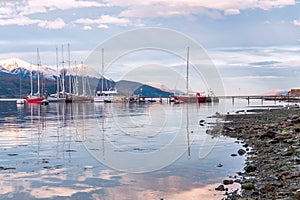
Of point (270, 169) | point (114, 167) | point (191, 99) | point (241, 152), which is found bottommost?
point (114, 167)

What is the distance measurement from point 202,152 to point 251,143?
180 inches

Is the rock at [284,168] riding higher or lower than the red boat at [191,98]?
lower

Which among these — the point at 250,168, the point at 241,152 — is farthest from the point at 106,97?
the point at 250,168

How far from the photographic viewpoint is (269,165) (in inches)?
740

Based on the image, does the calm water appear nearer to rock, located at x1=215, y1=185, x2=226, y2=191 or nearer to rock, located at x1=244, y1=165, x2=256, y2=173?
rock, located at x1=215, y1=185, x2=226, y2=191

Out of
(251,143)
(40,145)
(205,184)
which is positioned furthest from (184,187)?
(40,145)

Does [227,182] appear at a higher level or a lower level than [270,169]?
lower

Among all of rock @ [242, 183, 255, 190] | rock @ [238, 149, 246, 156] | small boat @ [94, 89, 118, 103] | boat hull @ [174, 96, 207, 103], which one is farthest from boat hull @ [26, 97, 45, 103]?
rock @ [242, 183, 255, 190]

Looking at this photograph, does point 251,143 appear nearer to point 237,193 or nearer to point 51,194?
point 237,193

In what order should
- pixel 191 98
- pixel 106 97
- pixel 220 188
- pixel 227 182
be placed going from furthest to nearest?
pixel 106 97 → pixel 191 98 → pixel 227 182 → pixel 220 188

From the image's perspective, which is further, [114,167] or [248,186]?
[114,167]

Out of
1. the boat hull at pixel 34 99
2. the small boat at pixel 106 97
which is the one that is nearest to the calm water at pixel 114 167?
the boat hull at pixel 34 99

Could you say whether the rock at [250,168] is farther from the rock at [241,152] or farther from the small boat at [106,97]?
the small boat at [106,97]

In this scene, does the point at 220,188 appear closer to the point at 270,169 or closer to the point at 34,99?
the point at 270,169
